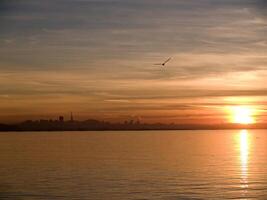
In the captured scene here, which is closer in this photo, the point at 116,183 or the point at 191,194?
the point at 191,194

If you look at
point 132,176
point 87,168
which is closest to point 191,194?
point 132,176

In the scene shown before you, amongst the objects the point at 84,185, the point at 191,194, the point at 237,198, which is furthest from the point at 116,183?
the point at 237,198

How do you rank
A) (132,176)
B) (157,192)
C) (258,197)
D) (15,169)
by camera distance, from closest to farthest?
(258,197) → (157,192) → (132,176) → (15,169)

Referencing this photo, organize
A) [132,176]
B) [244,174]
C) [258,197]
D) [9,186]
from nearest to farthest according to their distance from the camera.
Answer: [258,197] < [9,186] < [132,176] < [244,174]

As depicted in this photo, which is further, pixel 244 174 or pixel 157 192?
pixel 244 174

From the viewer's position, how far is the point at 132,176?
107 feet

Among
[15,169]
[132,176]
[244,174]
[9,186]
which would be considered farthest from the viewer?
[15,169]

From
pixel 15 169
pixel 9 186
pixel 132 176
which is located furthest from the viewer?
pixel 15 169

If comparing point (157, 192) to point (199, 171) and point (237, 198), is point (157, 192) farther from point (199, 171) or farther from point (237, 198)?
point (199, 171)

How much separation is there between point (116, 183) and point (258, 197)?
8.69 meters

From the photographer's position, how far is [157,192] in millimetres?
25766

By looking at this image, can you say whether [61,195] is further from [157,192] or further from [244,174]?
[244,174]

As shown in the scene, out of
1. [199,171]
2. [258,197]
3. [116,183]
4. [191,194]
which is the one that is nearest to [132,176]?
[116,183]

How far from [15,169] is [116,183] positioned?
1231cm
